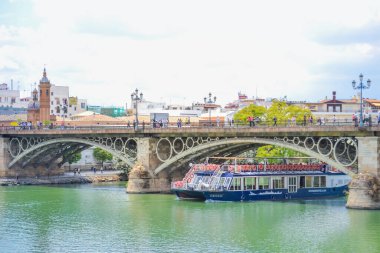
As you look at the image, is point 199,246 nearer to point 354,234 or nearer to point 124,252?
point 124,252

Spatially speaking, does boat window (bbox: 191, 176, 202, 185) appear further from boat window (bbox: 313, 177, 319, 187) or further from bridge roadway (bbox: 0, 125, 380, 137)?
boat window (bbox: 313, 177, 319, 187)

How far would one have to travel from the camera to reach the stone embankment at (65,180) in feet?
311

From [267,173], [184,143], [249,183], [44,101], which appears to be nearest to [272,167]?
[267,173]

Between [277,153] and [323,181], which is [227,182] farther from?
[277,153]

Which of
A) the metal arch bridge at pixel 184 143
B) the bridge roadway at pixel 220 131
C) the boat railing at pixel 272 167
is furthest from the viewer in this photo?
the boat railing at pixel 272 167

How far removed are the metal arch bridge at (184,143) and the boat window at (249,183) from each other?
3237 millimetres

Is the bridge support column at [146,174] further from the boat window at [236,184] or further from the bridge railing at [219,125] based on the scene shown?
the boat window at [236,184]

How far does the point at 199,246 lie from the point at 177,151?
32.3m

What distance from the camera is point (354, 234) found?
52.3 meters

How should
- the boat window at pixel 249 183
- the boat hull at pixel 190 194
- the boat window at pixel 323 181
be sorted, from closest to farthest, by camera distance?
the boat hull at pixel 190 194, the boat window at pixel 249 183, the boat window at pixel 323 181

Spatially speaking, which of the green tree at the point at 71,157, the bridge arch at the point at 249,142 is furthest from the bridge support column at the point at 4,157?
the bridge arch at the point at 249,142

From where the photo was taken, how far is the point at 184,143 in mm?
77688

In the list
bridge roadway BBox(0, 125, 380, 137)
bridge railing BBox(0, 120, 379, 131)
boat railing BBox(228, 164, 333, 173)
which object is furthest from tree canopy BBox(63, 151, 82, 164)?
boat railing BBox(228, 164, 333, 173)

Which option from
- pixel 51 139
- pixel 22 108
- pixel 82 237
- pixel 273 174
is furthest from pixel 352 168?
pixel 22 108
